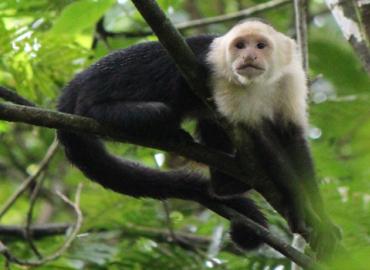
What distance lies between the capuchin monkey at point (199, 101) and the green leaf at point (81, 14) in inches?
12.2

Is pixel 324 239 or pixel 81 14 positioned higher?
pixel 81 14

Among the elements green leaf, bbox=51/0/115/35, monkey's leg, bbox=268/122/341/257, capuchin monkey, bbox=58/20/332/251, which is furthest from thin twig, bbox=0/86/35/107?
monkey's leg, bbox=268/122/341/257

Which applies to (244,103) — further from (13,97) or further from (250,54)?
(13,97)

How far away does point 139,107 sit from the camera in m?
3.12

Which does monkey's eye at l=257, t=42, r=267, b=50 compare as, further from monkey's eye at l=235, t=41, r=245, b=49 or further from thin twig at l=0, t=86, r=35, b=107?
thin twig at l=0, t=86, r=35, b=107

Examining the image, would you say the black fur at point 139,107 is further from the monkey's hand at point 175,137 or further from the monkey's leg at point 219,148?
the monkey's hand at point 175,137

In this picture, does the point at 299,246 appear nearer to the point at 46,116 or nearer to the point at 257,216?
the point at 257,216

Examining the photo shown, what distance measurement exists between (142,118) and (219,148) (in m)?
0.53

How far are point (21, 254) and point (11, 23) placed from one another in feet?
4.35

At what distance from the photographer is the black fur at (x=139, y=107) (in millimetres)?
3225

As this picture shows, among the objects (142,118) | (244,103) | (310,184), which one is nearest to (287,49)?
(244,103)

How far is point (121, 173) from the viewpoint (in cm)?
332

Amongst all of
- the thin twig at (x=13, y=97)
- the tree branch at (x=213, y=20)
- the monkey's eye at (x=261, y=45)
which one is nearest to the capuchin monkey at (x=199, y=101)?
the monkey's eye at (x=261, y=45)

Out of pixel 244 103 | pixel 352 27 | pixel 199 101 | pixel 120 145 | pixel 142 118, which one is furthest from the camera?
pixel 120 145
